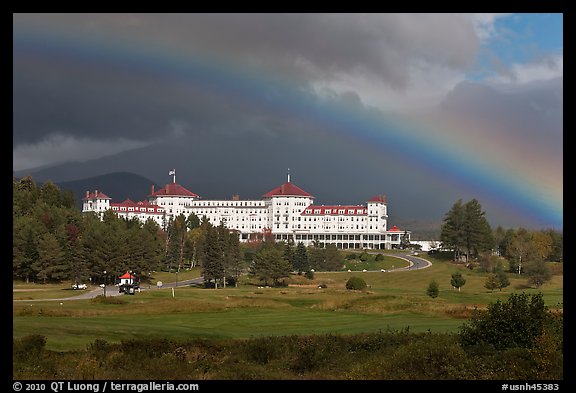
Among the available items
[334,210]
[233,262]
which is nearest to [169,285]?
[233,262]

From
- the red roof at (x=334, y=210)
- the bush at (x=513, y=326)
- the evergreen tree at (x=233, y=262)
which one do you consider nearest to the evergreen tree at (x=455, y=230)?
the evergreen tree at (x=233, y=262)

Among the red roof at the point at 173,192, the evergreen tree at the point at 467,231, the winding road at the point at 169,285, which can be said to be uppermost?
the red roof at the point at 173,192

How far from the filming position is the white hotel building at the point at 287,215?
176125 millimetres

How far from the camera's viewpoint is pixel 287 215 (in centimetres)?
18350

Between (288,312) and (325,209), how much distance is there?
137 metres

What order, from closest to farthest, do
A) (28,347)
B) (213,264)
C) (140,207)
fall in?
(28,347) < (213,264) < (140,207)

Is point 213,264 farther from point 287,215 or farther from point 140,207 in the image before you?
point 140,207

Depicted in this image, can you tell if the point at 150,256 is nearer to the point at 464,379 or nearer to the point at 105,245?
the point at 105,245

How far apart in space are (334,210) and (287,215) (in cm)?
1469

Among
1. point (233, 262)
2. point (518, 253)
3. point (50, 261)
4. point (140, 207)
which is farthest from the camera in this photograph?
point (140, 207)

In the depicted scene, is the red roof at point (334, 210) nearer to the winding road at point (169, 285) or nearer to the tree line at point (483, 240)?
the winding road at point (169, 285)
